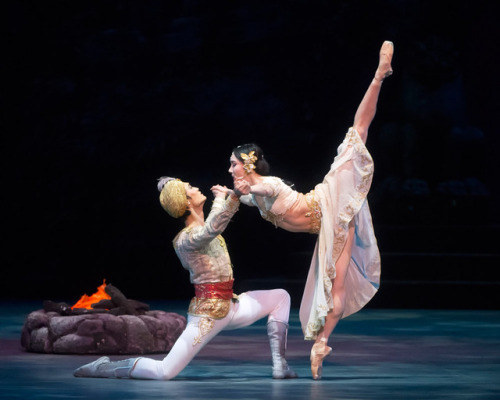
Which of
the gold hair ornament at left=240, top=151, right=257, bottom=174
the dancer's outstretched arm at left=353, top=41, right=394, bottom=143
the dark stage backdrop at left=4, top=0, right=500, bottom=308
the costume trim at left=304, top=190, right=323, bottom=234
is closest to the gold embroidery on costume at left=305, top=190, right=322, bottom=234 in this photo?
the costume trim at left=304, top=190, right=323, bottom=234

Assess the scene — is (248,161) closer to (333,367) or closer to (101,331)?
(333,367)

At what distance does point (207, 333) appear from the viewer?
583 cm

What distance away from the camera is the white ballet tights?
5.80 metres

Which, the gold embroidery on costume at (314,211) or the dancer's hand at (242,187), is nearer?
the dancer's hand at (242,187)

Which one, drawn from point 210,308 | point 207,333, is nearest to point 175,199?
point 210,308

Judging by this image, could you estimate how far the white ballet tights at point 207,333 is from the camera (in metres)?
5.80

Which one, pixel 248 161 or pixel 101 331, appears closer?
pixel 248 161

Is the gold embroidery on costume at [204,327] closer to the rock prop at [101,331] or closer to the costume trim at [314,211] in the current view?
the costume trim at [314,211]

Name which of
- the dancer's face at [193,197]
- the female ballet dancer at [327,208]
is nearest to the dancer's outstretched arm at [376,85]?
the female ballet dancer at [327,208]

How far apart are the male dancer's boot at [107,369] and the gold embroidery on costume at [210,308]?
40cm

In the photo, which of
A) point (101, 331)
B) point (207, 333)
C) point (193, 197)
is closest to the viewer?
point (207, 333)

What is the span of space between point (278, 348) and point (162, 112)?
6.58 meters

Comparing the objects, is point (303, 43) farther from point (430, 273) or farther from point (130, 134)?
point (430, 273)

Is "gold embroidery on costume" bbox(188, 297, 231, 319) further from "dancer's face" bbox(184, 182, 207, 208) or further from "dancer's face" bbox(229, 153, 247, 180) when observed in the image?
"dancer's face" bbox(229, 153, 247, 180)
